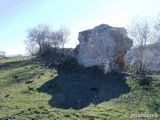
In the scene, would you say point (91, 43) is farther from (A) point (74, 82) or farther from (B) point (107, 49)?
(A) point (74, 82)

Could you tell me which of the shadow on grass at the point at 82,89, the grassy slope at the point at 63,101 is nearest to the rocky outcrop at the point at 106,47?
the shadow on grass at the point at 82,89

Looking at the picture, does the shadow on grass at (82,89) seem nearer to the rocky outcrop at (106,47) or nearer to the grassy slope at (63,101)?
the grassy slope at (63,101)

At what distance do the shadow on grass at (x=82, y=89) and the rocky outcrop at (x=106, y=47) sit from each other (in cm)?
204

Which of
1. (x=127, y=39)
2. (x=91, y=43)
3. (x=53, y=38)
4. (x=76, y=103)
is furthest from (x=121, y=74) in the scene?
(x=53, y=38)

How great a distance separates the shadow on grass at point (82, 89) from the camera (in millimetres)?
16484

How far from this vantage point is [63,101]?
54.3ft

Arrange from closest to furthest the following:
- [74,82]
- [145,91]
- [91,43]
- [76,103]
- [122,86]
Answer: [76,103] < [145,91] < [122,86] < [74,82] < [91,43]

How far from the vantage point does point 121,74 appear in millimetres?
22156

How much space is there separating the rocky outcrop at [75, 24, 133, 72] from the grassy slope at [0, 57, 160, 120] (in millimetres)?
2959

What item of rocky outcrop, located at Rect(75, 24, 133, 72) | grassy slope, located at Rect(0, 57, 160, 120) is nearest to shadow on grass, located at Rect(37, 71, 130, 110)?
grassy slope, located at Rect(0, 57, 160, 120)

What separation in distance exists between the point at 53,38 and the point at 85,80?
1007 inches

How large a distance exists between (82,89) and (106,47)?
7.59 m

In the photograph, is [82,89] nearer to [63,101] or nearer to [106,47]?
[63,101]

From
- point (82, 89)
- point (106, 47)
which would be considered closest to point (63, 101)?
point (82, 89)
